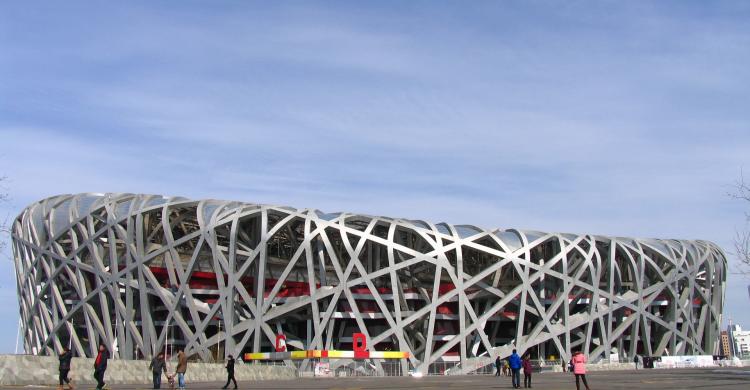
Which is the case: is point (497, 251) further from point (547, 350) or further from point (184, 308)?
point (184, 308)

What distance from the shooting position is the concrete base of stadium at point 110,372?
2908cm

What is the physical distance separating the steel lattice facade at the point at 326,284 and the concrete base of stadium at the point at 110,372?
743 inches

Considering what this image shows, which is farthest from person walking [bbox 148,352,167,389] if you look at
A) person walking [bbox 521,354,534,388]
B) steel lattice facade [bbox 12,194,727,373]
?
steel lattice facade [bbox 12,194,727,373]

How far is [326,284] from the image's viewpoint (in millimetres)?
71062

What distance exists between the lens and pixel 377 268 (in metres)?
71.9

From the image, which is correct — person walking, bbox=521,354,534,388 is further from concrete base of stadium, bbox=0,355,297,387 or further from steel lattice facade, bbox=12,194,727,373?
steel lattice facade, bbox=12,194,727,373

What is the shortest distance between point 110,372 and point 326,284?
1458 inches

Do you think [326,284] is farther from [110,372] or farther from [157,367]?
[157,367]

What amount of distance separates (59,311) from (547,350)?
4842 centimetres

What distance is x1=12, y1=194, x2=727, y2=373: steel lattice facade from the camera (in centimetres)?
6700

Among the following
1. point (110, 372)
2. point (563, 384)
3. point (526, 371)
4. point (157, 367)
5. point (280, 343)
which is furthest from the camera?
point (280, 343)

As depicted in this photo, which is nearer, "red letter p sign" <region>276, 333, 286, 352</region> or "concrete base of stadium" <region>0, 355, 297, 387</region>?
"concrete base of stadium" <region>0, 355, 297, 387</region>

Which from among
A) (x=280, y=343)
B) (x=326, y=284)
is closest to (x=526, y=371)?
(x=280, y=343)

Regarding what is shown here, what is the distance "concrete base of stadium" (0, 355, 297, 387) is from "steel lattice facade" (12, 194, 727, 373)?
1888cm
